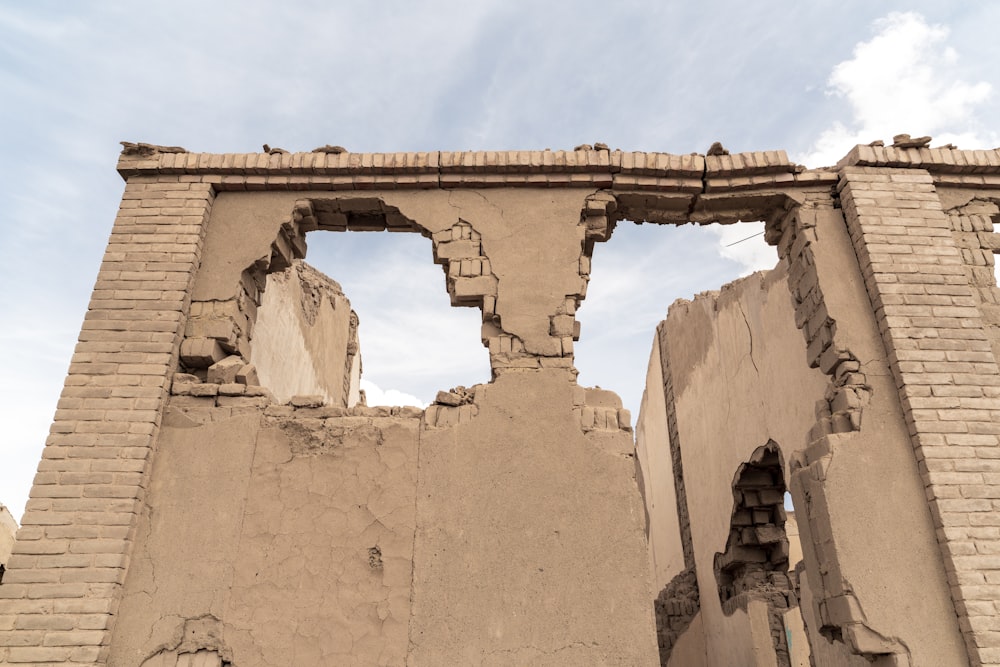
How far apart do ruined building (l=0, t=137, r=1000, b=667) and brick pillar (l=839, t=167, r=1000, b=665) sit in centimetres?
2

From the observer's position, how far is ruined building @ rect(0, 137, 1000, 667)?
13.1 ft

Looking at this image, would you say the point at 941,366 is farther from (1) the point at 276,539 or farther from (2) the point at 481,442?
(1) the point at 276,539

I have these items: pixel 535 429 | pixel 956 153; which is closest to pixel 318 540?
pixel 535 429

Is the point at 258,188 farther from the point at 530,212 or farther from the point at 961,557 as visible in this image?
the point at 961,557

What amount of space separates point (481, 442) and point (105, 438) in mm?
2409

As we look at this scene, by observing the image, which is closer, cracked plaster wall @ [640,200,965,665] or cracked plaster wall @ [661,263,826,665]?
cracked plaster wall @ [640,200,965,665]

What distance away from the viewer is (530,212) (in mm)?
5078

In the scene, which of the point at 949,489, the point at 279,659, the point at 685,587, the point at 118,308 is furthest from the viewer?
the point at 685,587

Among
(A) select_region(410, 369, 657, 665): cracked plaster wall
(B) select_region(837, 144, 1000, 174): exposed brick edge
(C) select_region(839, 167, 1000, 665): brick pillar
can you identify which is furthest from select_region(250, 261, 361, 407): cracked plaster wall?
(B) select_region(837, 144, 1000, 174): exposed brick edge

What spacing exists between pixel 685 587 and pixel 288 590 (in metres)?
7.37

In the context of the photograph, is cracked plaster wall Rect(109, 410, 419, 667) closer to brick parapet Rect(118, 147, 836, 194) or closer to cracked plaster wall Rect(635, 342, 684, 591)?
brick parapet Rect(118, 147, 836, 194)

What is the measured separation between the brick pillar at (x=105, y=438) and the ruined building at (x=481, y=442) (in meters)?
0.02

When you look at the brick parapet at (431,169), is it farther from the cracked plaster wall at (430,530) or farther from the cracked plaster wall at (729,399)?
the cracked plaster wall at (729,399)

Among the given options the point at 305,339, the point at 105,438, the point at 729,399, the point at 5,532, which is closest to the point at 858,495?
the point at 729,399
